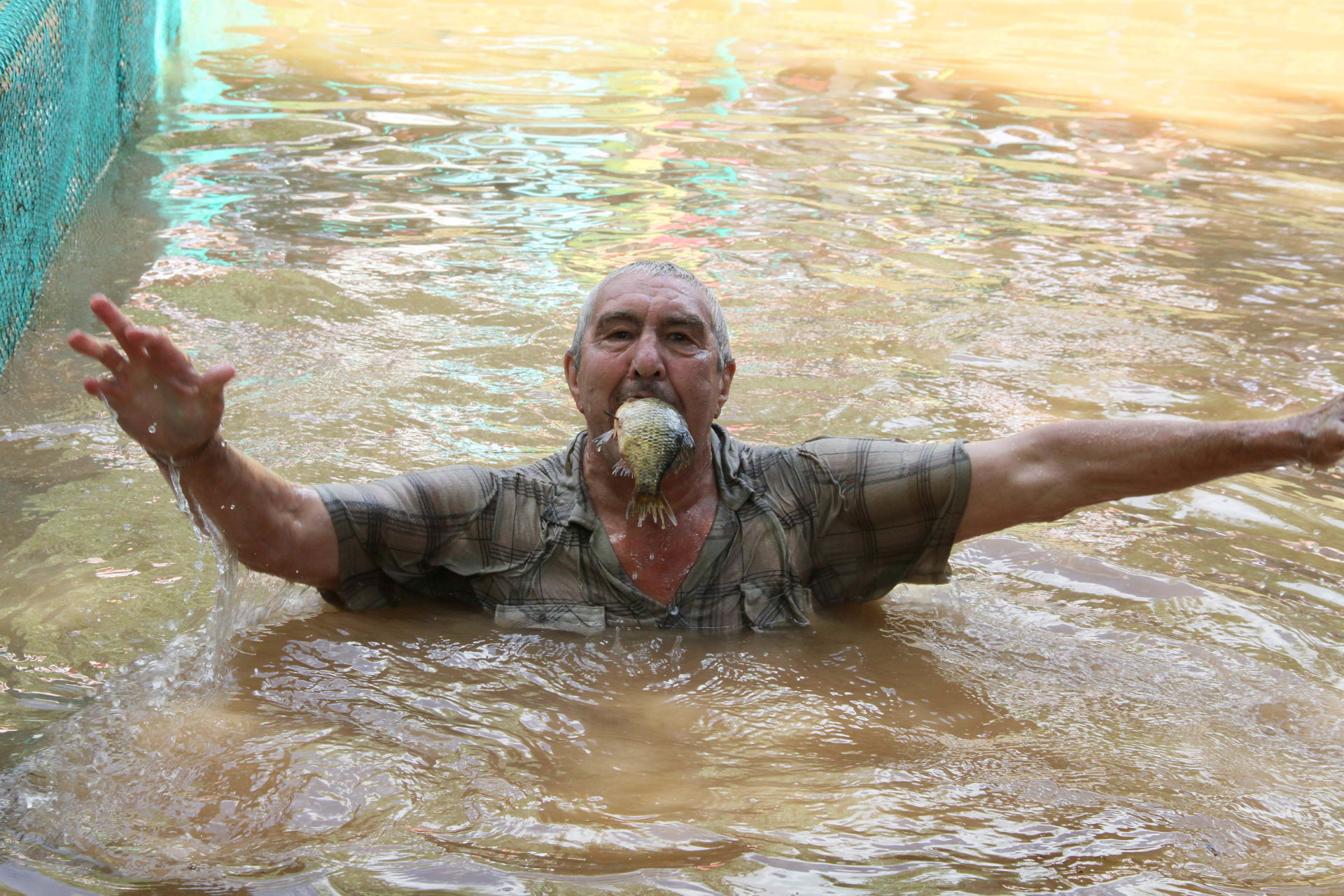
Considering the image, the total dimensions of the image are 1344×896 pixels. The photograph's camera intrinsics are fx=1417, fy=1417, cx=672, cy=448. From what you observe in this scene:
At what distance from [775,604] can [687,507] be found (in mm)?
370

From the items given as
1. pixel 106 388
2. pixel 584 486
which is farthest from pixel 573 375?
pixel 106 388

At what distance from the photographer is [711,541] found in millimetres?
3924

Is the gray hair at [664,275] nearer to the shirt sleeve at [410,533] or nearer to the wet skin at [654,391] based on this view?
the wet skin at [654,391]

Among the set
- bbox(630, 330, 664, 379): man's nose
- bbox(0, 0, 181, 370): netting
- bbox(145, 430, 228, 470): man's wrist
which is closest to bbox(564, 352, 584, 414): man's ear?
bbox(630, 330, 664, 379): man's nose

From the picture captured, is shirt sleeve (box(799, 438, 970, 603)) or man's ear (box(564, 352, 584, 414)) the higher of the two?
man's ear (box(564, 352, 584, 414))

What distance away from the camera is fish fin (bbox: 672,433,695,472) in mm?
3604

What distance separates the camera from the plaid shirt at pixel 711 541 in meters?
3.86

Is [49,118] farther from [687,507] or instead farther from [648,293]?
[687,507]

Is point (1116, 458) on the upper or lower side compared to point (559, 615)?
upper

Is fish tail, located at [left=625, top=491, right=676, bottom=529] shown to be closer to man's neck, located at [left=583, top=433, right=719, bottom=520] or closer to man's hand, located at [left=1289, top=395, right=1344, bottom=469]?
man's neck, located at [left=583, top=433, right=719, bottom=520]

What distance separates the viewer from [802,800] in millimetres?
3164

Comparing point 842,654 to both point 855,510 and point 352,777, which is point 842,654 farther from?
point 352,777

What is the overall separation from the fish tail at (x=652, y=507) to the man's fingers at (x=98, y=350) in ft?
4.27

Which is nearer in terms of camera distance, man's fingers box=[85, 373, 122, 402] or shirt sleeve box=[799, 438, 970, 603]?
man's fingers box=[85, 373, 122, 402]
